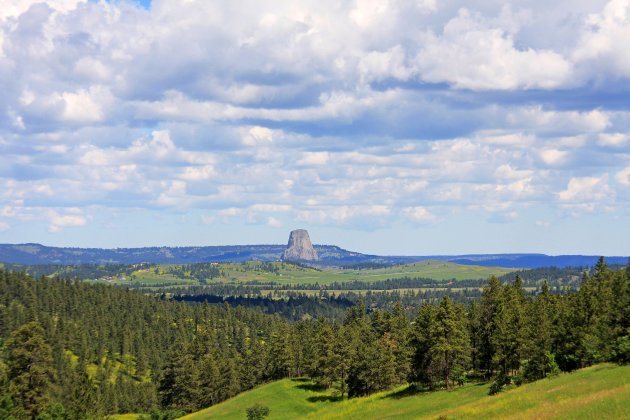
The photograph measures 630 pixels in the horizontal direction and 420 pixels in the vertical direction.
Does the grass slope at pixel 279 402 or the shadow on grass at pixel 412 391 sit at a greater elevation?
the shadow on grass at pixel 412 391

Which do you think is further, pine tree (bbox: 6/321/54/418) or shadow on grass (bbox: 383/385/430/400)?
shadow on grass (bbox: 383/385/430/400)

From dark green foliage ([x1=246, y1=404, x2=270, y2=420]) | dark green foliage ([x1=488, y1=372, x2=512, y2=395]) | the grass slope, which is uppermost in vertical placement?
dark green foliage ([x1=488, y1=372, x2=512, y2=395])

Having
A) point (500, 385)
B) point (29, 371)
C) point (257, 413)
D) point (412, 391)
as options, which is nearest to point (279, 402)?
point (257, 413)

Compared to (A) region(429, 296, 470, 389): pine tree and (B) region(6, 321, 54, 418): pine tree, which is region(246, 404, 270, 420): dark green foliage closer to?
(A) region(429, 296, 470, 389): pine tree

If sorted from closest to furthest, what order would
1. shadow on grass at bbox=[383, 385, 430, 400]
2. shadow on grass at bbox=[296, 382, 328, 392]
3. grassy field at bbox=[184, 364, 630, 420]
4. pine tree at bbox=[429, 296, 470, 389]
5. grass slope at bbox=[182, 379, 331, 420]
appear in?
1. grassy field at bbox=[184, 364, 630, 420]
2. shadow on grass at bbox=[383, 385, 430, 400]
3. pine tree at bbox=[429, 296, 470, 389]
4. grass slope at bbox=[182, 379, 331, 420]
5. shadow on grass at bbox=[296, 382, 328, 392]

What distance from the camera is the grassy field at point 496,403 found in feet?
143

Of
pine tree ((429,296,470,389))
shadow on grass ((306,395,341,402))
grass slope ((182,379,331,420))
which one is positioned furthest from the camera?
shadow on grass ((306,395,341,402))

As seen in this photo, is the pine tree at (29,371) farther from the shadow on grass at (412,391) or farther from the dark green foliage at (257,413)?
the shadow on grass at (412,391)

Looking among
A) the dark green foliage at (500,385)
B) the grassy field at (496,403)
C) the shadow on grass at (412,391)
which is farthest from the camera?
the shadow on grass at (412,391)

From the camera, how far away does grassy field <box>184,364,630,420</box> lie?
43688mm

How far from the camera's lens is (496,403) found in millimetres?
56000

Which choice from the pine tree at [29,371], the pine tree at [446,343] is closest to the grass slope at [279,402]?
the pine tree at [446,343]

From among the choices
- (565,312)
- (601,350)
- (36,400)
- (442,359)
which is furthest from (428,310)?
(36,400)

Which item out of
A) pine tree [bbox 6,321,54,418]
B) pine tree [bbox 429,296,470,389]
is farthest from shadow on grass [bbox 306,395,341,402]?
pine tree [bbox 6,321,54,418]
